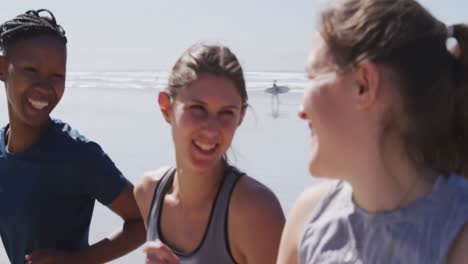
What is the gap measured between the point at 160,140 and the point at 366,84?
22.5 feet

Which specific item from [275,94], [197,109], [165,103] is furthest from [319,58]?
[275,94]

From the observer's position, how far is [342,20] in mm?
1553

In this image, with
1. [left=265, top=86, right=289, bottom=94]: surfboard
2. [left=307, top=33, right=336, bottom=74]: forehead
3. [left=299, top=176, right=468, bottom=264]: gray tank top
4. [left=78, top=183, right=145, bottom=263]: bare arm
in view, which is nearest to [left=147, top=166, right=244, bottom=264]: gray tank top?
[left=78, top=183, right=145, bottom=263]: bare arm

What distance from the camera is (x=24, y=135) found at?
267cm

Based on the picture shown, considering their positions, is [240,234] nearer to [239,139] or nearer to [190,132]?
[190,132]

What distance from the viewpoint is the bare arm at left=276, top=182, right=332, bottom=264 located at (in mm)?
1742

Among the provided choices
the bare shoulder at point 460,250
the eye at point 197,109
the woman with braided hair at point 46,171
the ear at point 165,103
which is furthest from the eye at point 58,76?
the bare shoulder at point 460,250

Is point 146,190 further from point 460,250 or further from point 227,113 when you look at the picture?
point 460,250

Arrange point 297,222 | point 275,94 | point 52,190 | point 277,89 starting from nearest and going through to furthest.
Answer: point 297,222 < point 52,190 < point 275,94 < point 277,89

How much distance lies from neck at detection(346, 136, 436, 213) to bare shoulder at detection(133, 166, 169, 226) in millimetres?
1081

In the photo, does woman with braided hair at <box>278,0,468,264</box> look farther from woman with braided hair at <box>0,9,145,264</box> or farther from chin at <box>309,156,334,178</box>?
woman with braided hair at <box>0,9,145,264</box>

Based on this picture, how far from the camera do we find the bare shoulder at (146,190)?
8.05ft

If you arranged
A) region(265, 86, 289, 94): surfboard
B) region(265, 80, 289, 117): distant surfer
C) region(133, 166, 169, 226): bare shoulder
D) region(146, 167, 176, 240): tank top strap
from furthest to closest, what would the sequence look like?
region(265, 86, 289, 94): surfboard, region(265, 80, 289, 117): distant surfer, region(133, 166, 169, 226): bare shoulder, region(146, 167, 176, 240): tank top strap

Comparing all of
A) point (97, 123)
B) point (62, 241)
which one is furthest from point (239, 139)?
point (62, 241)
